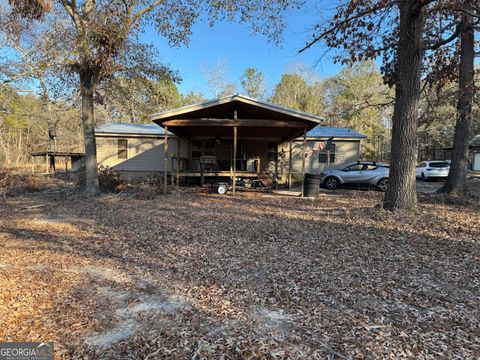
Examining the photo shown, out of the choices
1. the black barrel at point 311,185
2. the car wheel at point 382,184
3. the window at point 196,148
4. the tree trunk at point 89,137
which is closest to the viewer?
the tree trunk at point 89,137

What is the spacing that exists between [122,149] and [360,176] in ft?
43.3

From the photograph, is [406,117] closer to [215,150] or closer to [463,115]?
[463,115]

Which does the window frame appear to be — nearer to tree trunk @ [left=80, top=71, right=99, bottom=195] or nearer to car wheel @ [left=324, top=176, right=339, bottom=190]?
car wheel @ [left=324, top=176, right=339, bottom=190]

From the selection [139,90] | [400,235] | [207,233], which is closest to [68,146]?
[139,90]

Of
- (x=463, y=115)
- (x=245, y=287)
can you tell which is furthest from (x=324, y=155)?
(x=245, y=287)

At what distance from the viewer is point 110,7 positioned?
10.0 meters

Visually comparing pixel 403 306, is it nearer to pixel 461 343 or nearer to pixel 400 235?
pixel 461 343

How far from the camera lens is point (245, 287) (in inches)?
135

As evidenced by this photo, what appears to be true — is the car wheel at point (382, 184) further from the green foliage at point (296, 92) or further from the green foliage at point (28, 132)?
the green foliage at point (28, 132)

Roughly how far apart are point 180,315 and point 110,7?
1081cm

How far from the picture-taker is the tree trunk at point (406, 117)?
6918 millimetres

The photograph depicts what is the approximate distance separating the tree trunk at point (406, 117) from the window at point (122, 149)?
14.9 meters

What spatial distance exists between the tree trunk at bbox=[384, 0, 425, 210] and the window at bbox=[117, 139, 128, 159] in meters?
14.9

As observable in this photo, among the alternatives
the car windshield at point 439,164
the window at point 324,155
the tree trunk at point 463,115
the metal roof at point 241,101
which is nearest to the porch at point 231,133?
the metal roof at point 241,101
